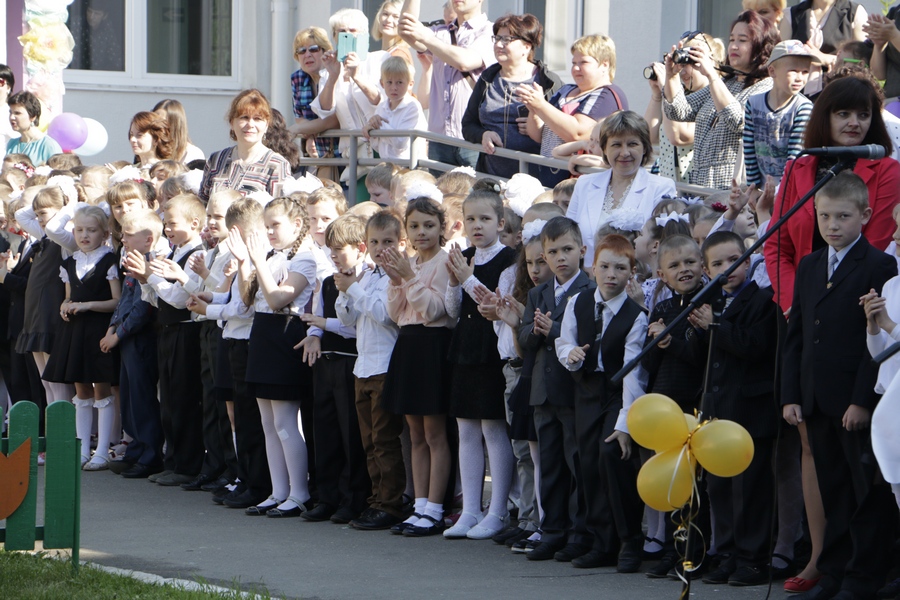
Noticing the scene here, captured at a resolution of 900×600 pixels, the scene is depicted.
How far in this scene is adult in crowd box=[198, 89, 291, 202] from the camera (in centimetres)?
1043

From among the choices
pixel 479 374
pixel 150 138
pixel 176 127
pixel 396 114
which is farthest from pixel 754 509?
pixel 176 127

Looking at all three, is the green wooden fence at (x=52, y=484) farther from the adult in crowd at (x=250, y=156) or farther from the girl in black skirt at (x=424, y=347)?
the adult in crowd at (x=250, y=156)

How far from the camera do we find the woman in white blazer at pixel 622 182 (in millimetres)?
7844

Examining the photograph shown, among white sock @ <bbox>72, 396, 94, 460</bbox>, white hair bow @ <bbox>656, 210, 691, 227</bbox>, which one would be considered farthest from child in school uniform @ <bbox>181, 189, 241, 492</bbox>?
white hair bow @ <bbox>656, 210, 691, 227</bbox>

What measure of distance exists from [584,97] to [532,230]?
2.51 m

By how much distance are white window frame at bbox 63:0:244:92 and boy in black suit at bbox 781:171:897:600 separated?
15.9m

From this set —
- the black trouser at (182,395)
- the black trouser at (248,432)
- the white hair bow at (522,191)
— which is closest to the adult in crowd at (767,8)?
the white hair bow at (522,191)

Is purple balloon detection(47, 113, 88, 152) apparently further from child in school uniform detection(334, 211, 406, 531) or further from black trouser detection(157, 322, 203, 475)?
child in school uniform detection(334, 211, 406, 531)

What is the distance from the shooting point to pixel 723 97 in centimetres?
866

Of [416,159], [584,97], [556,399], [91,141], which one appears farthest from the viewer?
[91,141]

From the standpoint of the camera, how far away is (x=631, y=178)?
314 inches

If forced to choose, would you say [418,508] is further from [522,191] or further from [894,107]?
[894,107]

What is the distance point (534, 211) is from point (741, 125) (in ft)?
5.04

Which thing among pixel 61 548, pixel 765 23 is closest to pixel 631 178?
pixel 765 23
